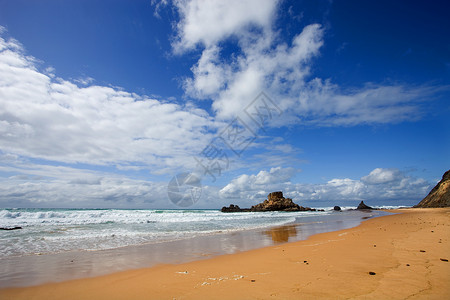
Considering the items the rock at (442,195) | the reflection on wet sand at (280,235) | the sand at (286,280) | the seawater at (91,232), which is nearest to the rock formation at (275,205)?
the rock at (442,195)

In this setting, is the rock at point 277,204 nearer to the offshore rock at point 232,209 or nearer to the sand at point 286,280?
the offshore rock at point 232,209

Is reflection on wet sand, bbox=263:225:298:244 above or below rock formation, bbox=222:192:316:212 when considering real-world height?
below

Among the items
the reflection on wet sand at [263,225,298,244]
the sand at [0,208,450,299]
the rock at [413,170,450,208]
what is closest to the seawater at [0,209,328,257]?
the reflection on wet sand at [263,225,298,244]

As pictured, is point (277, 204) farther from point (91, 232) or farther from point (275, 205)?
point (91, 232)

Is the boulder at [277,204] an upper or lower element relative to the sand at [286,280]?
upper

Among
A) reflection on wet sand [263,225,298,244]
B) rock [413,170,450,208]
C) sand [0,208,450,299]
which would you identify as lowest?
sand [0,208,450,299]

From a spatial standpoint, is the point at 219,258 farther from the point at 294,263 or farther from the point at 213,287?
the point at 213,287

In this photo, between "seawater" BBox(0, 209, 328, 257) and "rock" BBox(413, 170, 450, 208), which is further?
"rock" BBox(413, 170, 450, 208)

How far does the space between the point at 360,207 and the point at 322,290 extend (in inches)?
3376

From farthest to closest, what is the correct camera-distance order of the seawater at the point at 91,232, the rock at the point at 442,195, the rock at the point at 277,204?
the rock at the point at 277,204, the rock at the point at 442,195, the seawater at the point at 91,232

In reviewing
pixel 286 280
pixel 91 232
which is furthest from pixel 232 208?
pixel 286 280

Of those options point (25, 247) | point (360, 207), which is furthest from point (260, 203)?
point (25, 247)

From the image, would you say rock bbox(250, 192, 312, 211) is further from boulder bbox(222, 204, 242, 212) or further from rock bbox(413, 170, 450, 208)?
rock bbox(413, 170, 450, 208)

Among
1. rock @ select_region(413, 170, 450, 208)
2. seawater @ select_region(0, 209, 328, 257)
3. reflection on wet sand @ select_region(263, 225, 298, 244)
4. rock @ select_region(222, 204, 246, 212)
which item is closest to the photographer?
seawater @ select_region(0, 209, 328, 257)
